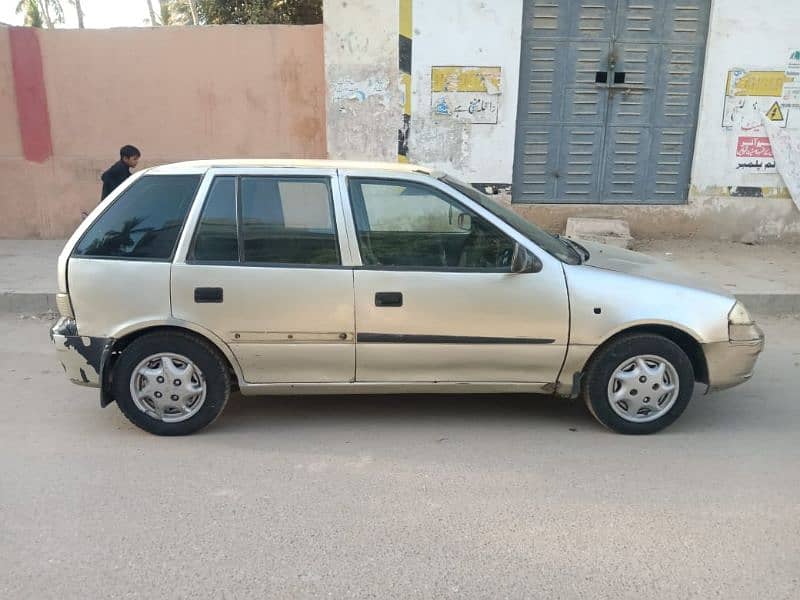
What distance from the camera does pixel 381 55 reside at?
8.76 meters

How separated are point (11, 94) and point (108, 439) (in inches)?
299

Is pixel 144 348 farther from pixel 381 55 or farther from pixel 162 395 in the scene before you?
pixel 381 55

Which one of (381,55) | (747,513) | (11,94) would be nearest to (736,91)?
(381,55)

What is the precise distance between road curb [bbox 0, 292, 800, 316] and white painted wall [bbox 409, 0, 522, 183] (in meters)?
3.70

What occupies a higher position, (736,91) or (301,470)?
(736,91)

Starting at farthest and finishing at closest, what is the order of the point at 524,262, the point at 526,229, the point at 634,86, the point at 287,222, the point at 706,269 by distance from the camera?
the point at 634,86 < the point at 706,269 < the point at 526,229 < the point at 287,222 < the point at 524,262

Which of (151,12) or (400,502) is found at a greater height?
(151,12)

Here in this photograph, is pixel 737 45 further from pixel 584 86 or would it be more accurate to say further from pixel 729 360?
pixel 729 360

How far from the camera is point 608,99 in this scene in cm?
895

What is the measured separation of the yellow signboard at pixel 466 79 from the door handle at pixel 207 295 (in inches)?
239

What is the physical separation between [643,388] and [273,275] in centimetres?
230

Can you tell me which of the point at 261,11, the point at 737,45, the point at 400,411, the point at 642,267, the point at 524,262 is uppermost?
the point at 261,11

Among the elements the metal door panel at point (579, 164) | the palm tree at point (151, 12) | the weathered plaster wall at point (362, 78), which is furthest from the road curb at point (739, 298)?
the palm tree at point (151, 12)

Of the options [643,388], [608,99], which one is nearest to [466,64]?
[608,99]
